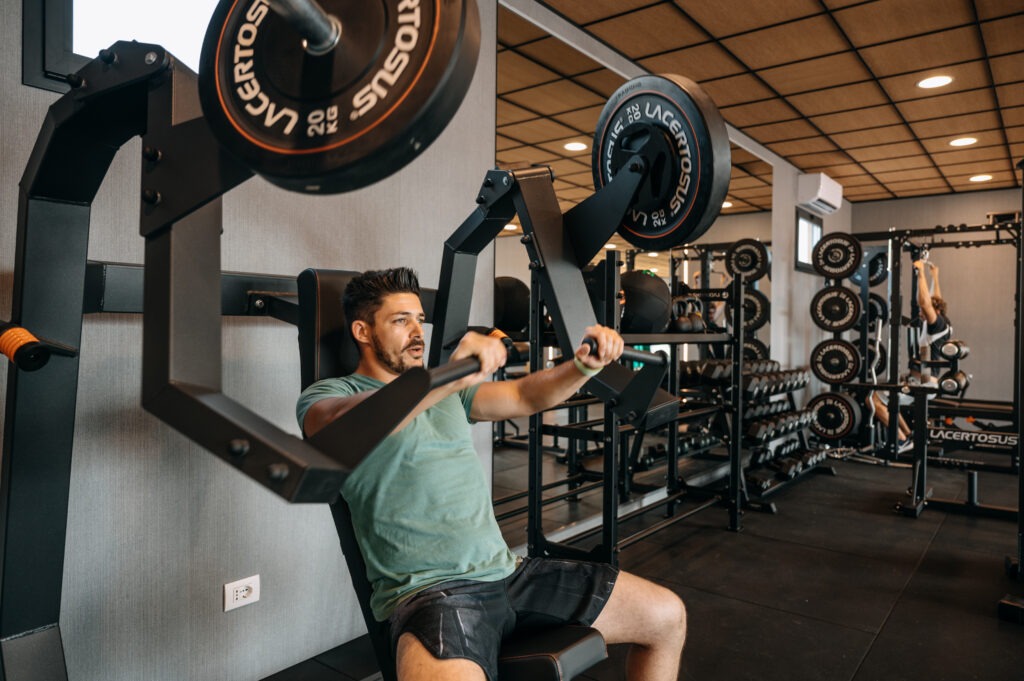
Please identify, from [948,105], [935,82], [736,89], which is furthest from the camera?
[948,105]

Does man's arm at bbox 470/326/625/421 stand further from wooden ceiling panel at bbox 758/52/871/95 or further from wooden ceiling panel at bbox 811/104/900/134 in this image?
wooden ceiling panel at bbox 811/104/900/134

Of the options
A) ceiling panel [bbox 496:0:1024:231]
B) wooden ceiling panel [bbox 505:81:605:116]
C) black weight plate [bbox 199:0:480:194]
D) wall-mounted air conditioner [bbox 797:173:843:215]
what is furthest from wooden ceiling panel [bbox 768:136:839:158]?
black weight plate [bbox 199:0:480:194]

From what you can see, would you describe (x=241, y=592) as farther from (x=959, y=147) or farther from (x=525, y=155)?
(x=959, y=147)

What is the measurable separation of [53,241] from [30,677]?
71cm

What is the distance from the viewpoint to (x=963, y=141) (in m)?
5.37

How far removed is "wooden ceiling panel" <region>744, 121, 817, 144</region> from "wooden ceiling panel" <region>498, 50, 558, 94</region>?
6.54 ft

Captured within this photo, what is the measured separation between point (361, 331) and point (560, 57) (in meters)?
2.55

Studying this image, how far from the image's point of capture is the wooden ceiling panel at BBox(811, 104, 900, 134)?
4629 mm

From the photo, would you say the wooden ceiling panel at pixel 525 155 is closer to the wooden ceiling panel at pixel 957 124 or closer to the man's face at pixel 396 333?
the wooden ceiling panel at pixel 957 124

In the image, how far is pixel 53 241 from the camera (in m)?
1.12

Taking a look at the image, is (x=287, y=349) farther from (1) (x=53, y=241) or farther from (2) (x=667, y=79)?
(2) (x=667, y=79)

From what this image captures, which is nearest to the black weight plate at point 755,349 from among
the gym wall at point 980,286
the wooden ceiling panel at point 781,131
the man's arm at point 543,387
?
the wooden ceiling panel at point 781,131

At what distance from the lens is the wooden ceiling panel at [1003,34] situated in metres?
3.26

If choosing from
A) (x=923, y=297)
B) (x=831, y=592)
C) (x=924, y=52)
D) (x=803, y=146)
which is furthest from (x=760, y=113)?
(x=831, y=592)
